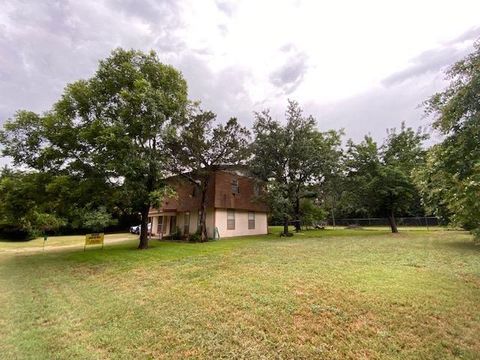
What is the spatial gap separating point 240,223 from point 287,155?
7689mm

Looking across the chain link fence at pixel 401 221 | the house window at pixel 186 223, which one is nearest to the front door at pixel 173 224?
the house window at pixel 186 223

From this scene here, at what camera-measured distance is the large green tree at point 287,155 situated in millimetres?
22750

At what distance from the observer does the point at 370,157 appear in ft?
82.1

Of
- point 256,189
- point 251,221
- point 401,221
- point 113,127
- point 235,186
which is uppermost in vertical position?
point 113,127

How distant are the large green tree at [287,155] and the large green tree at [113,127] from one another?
28.2 feet

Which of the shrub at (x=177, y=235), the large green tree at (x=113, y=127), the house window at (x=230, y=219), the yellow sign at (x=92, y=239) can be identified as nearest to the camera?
the large green tree at (x=113, y=127)

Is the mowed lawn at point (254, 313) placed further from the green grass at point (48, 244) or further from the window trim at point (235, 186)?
the green grass at point (48, 244)

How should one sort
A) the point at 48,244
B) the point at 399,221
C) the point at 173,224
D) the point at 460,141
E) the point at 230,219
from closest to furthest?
1. the point at 460,141
2. the point at 230,219
3. the point at 48,244
4. the point at 173,224
5. the point at 399,221

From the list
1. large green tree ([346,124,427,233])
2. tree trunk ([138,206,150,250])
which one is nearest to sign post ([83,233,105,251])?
tree trunk ([138,206,150,250])

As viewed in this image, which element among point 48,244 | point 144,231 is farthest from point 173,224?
point 48,244

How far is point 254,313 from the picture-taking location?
5.40m

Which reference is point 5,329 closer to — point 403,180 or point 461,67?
point 461,67

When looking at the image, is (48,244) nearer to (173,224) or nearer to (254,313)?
(173,224)

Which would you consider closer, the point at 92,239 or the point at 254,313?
the point at 254,313
